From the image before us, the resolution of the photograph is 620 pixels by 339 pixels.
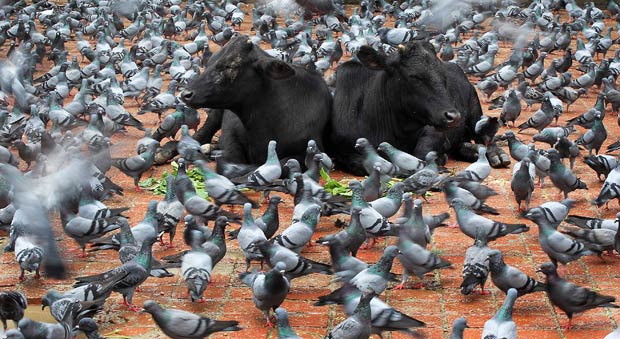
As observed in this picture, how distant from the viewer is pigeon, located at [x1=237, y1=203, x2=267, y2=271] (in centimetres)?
843

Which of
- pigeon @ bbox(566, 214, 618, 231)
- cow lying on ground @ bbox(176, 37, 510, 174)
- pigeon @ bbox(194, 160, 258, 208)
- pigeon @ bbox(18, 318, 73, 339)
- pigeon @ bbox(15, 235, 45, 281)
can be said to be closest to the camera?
pigeon @ bbox(18, 318, 73, 339)

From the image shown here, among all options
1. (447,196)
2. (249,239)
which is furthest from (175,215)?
(447,196)

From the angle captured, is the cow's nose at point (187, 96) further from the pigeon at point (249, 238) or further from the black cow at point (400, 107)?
the pigeon at point (249, 238)

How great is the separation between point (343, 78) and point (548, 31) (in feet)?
30.2

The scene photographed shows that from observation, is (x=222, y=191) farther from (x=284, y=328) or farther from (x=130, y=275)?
(x=284, y=328)

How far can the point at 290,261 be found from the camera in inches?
314

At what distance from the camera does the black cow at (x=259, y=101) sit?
36.7 ft

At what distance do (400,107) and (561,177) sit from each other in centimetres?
186

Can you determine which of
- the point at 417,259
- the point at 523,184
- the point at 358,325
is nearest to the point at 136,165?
the point at 523,184

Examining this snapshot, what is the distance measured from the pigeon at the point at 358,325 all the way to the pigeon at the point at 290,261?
1082 mm

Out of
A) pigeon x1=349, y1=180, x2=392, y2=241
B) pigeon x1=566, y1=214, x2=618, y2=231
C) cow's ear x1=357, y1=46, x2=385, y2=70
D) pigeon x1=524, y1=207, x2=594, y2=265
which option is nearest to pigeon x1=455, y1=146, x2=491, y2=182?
pigeon x1=566, y1=214, x2=618, y2=231

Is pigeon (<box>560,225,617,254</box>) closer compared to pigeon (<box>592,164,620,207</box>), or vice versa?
pigeon (<box>560,225,617,254</box>)

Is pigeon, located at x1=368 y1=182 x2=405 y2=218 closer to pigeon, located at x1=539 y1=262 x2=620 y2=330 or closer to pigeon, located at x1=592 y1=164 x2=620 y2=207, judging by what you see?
pigeon, located at x1=592 y1=164 x2=620 y2=207

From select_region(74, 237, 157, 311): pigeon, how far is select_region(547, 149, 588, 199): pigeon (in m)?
4.10
